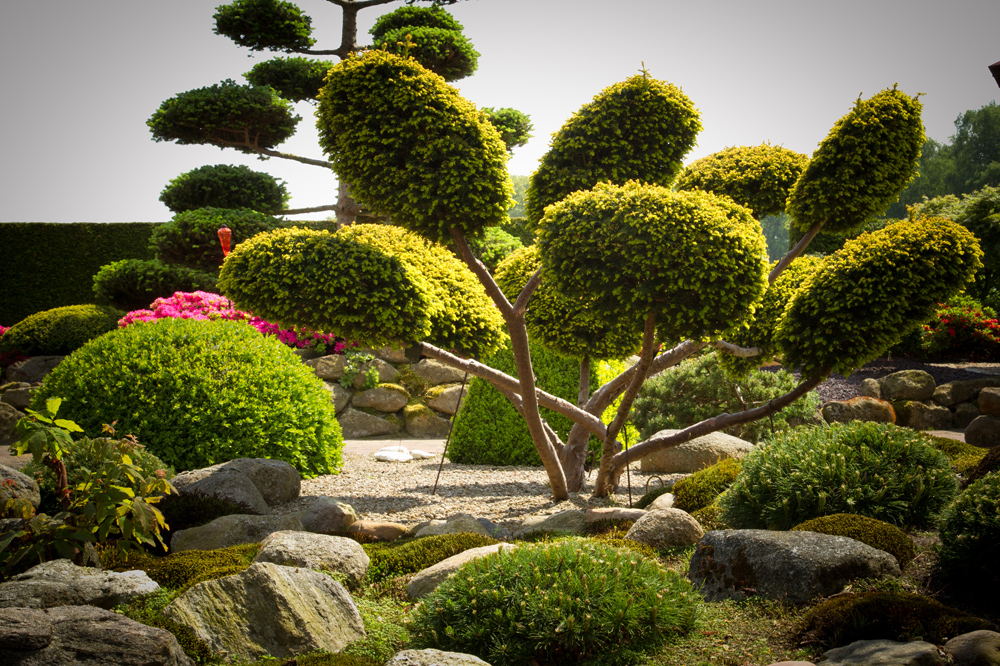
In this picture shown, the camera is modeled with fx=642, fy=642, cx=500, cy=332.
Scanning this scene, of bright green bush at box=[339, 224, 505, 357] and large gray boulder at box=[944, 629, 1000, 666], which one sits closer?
large gray boulder at box=[944, 629, 1000, 666]

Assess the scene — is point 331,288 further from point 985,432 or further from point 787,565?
point 985,432

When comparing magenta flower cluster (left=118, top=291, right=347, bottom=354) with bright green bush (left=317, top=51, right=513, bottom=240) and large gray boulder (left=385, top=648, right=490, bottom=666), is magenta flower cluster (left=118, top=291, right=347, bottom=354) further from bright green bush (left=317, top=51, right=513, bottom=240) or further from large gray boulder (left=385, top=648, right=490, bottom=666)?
large gray boulder (left=385, top=648, right=490, bottom=666)

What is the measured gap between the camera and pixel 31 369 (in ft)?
43.5

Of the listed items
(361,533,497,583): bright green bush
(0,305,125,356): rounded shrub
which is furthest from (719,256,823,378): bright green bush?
(0,305,125,356): rounded shrub

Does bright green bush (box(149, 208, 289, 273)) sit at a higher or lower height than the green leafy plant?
higher

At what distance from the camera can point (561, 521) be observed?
18.5 feet

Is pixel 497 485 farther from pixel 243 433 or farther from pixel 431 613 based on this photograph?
pixel 431 613

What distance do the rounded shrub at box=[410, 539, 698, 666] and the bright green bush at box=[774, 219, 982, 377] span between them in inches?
139

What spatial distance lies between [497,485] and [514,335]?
7.42ft

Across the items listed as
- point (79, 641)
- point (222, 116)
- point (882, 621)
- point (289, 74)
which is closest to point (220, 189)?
point (222, 116)

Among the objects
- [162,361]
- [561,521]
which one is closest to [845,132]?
[561,521]

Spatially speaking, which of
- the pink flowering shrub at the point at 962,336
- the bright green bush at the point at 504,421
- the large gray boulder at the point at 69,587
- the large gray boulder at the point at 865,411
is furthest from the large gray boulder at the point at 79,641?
the pink flowering shrub at the point at 962,336

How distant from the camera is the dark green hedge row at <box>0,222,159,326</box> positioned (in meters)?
16.9

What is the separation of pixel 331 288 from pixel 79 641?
3754 millimetres
